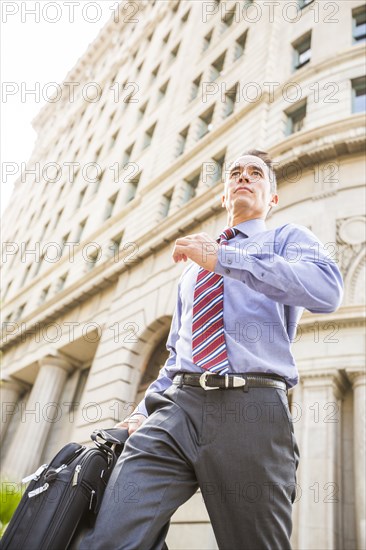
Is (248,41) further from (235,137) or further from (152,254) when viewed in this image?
(152,254)

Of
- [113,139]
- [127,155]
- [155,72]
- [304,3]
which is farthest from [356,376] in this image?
[155,72]

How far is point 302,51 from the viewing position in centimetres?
1383

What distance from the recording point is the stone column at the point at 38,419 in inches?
622

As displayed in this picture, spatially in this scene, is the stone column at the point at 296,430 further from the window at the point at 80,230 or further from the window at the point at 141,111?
the window at the point at 141,111

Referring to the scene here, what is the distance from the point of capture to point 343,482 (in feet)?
23.2

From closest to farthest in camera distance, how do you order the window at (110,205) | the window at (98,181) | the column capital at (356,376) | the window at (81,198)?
the column capital at (356,376)
the window at (110,205)
the window at (98,181)
the window at (81,198)

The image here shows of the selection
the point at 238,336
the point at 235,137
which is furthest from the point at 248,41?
the point at 238,336

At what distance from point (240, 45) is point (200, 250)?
56.5 ft

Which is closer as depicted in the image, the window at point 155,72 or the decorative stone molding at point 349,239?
the decorative stone molding at point 349,239

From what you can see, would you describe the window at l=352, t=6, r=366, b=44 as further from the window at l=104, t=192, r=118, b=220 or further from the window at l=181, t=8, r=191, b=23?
the window at l=181, t=8, r=191, b=23

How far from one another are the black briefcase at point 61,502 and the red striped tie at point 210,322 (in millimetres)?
661

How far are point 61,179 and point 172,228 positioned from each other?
18408 mm

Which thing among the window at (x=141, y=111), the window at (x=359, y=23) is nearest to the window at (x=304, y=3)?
the window at (x=359, y=23)

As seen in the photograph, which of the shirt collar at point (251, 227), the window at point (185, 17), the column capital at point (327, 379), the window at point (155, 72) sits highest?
the window at point (185, 17)
